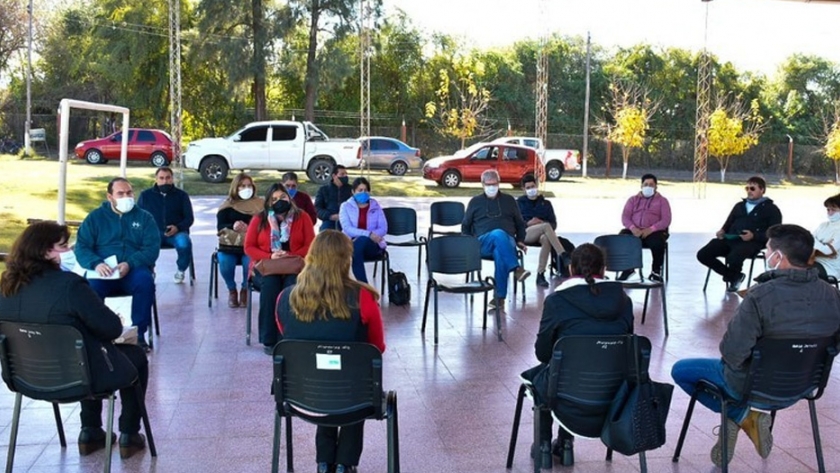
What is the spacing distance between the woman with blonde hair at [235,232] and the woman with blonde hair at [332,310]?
4143 millimetres

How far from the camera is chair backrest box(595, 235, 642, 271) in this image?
7.58 metres

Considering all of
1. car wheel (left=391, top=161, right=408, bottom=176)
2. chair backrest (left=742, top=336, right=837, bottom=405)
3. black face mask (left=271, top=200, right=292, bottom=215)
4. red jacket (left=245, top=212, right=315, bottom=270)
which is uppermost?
car wheel (left=391, top=161, right=408, bottom=176)

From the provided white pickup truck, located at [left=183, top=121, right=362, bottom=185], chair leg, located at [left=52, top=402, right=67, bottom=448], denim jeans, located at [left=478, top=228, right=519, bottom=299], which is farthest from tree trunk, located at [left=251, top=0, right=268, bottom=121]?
chair leg, located at [left=52, top=402, right=67, bottom=448]

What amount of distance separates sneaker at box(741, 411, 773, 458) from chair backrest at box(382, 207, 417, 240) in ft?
19.5

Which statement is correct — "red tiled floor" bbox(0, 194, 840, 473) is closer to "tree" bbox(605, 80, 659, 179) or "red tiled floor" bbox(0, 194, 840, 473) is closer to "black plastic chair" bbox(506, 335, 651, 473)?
"black plastic chair" bbox(506, 335, 651, 473)

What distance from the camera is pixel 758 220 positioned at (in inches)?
357

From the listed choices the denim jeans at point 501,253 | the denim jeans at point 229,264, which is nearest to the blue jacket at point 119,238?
the denim jeans at point 229,264

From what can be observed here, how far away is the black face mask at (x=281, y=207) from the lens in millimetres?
6727

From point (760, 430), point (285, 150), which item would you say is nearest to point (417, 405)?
point (760, 430)

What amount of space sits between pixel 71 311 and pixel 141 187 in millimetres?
19030

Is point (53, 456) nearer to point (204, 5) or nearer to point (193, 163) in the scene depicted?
point (193, 163)

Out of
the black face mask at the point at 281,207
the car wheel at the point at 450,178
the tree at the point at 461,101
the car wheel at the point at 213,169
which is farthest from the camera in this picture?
the tree at the point at 461,101

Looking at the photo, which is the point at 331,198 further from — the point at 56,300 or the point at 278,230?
the point at 56,300

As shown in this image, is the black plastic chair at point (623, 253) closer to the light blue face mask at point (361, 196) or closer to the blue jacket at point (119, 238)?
the light blue face mask at point (361, 196)
